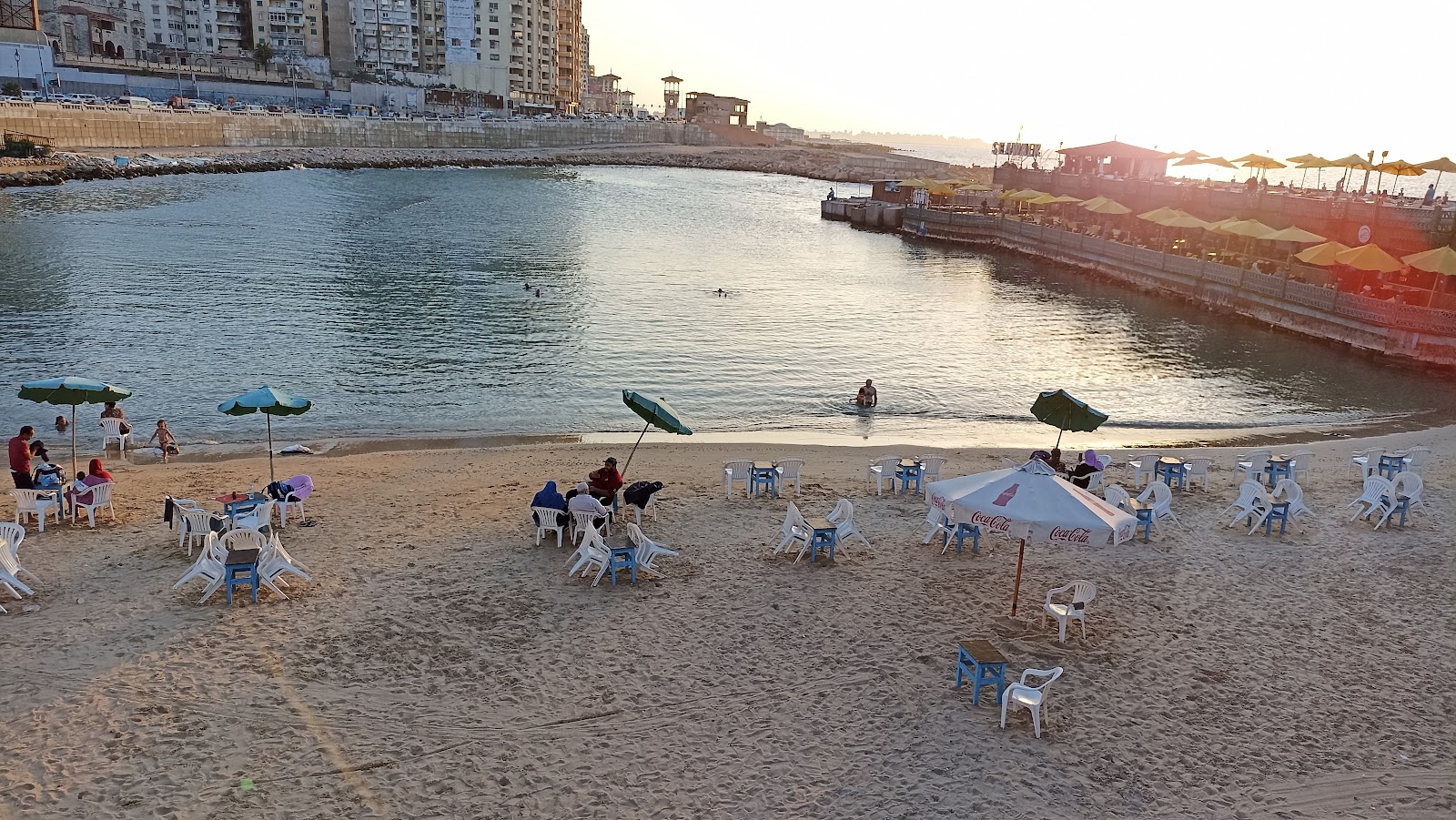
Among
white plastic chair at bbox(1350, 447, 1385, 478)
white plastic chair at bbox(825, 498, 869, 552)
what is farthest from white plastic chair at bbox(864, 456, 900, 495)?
white plastic chair at bbox(1350, 447, 1385, 478)

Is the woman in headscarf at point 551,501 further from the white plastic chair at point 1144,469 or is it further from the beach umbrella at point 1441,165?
the beach umbrella at point 1441,165

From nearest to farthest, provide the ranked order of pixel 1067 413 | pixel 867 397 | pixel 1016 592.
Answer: pixel 1016 592 → pixel 1067 413 → pixel 867 397

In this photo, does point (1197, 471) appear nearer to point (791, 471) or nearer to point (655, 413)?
point (791, 471)

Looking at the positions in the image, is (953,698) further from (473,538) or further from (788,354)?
(788,354)

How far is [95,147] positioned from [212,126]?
16765 mm

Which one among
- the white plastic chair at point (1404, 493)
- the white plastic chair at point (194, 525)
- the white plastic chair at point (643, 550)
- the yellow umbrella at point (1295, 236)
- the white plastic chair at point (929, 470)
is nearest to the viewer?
the white plastic chair at point (643, 550)

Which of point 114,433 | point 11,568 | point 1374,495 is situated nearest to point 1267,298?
point 1374,495

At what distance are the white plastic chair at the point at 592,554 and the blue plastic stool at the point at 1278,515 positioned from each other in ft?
32.3

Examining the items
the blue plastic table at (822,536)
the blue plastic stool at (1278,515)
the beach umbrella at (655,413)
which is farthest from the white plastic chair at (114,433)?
the blue plastic stool at (1278,515)

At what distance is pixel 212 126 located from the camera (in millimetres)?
98562

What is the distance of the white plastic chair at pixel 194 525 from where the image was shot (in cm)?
1141

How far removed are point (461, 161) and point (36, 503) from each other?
4605 inches

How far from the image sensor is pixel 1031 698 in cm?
816

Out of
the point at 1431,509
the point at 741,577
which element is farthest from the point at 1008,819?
the point at 1431,509
